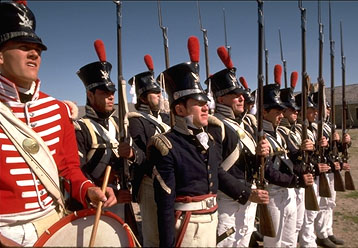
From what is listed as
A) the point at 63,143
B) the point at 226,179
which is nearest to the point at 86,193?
the point at 63,143

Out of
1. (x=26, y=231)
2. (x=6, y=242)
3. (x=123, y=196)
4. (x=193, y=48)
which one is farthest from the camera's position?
(x=123, y=196)

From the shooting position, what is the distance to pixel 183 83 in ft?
10.6

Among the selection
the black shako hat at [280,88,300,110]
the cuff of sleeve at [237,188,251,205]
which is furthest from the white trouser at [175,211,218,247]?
→ the black shako hat at [280,88,300,110]

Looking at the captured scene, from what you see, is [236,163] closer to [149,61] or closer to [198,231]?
[198,231]

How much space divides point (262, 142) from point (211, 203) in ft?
4.75

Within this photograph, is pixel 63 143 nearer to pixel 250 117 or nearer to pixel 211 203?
pixel 211 203

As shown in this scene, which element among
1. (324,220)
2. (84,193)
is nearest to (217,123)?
(84,193)

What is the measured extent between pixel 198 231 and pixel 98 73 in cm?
266

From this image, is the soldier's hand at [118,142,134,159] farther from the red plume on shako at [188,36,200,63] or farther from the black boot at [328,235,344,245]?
the black boot at [328,235,344,245]

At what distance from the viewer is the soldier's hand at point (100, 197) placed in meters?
→ 2.29

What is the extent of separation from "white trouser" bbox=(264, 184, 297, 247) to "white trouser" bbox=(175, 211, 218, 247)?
2.01 meters

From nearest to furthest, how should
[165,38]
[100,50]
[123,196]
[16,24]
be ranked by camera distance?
[16,24], [123,196], [100,50], [165,38]

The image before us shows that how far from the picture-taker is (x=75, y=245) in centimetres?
205

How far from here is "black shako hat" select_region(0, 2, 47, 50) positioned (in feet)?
7.44
